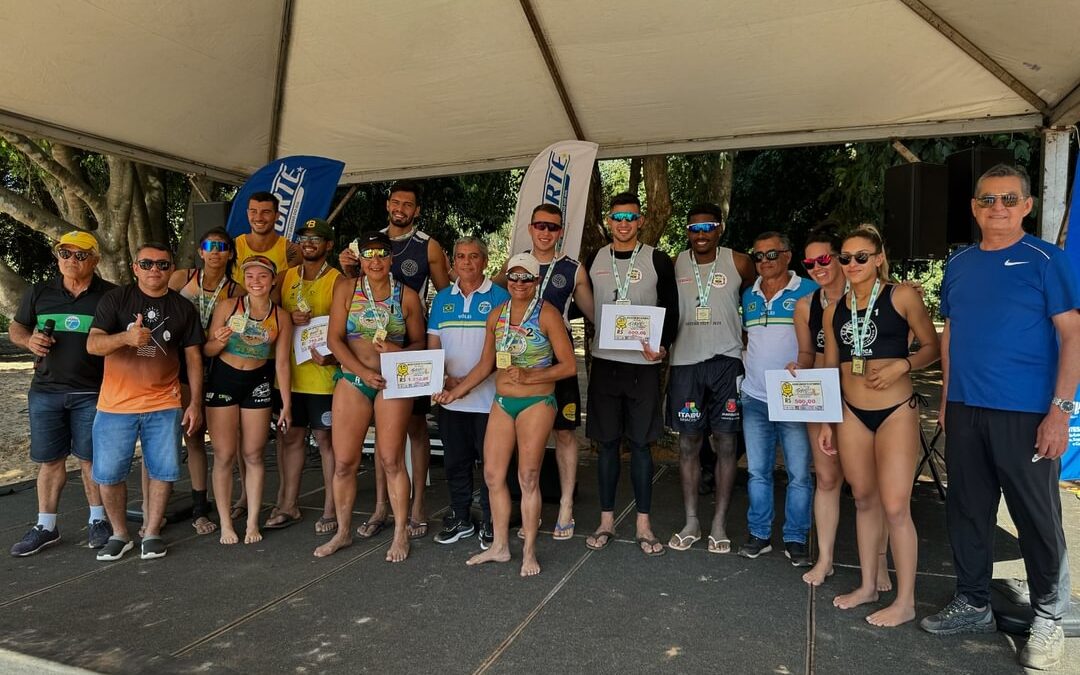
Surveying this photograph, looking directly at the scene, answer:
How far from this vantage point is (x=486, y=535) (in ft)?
15.3

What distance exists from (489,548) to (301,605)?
1130 millimetres

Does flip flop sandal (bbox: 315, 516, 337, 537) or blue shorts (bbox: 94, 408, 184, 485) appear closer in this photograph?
blue shorts (bbox: 94, 408, 184, 485)

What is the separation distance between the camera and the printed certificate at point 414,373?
4.27m

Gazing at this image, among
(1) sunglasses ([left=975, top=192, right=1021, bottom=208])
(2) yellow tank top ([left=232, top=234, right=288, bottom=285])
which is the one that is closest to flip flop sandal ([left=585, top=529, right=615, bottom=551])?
(1) sunglasses ([left=975, top=192, right=1021, bottom=208])

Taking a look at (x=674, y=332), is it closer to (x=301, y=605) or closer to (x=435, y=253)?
(x=435, y=253)

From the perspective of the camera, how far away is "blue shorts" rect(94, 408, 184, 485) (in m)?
4.43

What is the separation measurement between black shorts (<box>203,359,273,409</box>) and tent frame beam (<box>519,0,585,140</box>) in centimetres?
310

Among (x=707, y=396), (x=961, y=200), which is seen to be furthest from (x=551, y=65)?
(x=961, y=200)

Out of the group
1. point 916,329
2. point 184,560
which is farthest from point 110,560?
point 916,329

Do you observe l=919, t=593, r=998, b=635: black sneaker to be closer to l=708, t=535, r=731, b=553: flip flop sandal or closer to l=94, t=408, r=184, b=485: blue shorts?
l=708, t=535, r=731, b=553: flip flop sandal

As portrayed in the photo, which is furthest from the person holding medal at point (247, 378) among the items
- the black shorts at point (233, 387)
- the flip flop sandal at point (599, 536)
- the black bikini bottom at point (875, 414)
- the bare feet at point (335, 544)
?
the black bikini bottom at point (875, 414)

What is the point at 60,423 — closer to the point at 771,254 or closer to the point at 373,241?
the point at 373,241

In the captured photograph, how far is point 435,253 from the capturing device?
198 inches

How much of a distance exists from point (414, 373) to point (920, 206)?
3959 mm
